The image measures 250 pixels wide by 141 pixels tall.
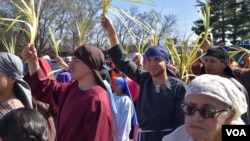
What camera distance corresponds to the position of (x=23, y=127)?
1.99 meters

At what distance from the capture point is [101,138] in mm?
3590

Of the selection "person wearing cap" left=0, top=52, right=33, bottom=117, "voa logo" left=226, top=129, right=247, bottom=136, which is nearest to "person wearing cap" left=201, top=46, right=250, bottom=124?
"person wearing cap" left=0, top=52, right=33, bottom=117

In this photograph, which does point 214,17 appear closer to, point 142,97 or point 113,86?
point 113,86

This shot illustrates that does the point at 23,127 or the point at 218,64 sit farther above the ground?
the point at 23,127

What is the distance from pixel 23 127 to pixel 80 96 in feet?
5.69

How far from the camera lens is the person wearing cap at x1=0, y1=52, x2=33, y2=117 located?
3498 mm

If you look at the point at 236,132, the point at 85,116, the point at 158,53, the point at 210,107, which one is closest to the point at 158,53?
the point at 158,53

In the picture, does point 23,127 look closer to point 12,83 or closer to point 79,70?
point 12,83

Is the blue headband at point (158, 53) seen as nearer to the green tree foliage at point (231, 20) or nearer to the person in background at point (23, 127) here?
the person in background at point (23, 127)

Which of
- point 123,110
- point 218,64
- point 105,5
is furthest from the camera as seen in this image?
point 123,110

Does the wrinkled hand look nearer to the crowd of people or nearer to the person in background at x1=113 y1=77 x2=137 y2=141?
the crowd of people

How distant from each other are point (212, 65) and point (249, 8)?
3560cm

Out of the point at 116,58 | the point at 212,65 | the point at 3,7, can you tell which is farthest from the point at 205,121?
the point at 3,7

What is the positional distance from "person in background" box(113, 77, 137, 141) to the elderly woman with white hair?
3.38m
